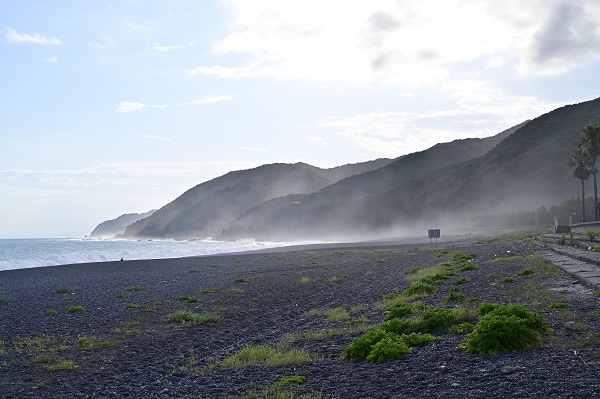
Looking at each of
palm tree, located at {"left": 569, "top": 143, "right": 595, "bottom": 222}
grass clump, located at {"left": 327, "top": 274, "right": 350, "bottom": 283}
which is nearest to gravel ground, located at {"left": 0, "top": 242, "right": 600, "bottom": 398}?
grass clump, located at {"left": 327, "top": 274, "right": 350, "bottom": 283}

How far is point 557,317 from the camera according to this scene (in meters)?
11.2

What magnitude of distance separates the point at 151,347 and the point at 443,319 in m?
7.45

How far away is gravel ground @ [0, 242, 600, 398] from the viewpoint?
27.9ft

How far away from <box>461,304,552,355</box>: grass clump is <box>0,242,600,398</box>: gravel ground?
0.81ft

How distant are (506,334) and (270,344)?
6.39 m

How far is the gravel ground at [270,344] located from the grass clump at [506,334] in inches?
9.7

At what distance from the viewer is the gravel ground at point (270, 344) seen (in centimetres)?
850

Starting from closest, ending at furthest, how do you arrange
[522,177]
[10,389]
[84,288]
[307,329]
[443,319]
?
[10,389] → [443,319] → [307,329] → [84,288] → [522,177]

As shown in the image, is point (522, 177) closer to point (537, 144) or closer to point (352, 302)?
point (537, 144)

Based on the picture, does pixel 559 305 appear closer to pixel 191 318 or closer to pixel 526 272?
pixel 526 272

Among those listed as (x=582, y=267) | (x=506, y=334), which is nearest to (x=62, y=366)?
(x=506, y=334)

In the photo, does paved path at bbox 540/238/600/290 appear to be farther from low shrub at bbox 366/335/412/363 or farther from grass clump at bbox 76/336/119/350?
grass clump at bbox 76/336/119/350

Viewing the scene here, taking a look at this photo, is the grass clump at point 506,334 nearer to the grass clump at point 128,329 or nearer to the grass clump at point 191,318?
the grass clump at point 191,318

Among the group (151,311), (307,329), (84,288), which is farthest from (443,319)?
(84,288)
